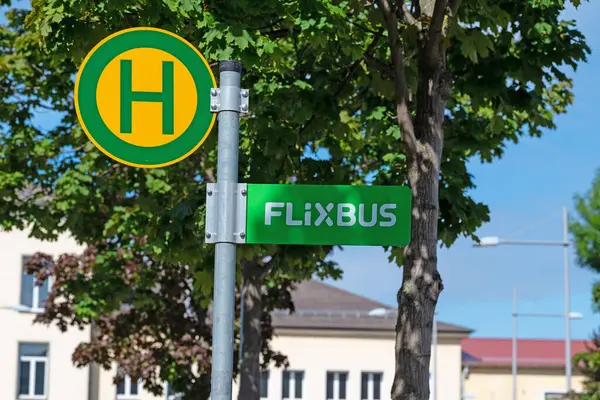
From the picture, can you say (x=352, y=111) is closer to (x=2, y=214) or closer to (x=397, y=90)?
(x=2, y=214)

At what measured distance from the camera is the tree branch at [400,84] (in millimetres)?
11930

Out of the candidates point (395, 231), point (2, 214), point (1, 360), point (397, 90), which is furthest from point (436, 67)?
point (1, 360)

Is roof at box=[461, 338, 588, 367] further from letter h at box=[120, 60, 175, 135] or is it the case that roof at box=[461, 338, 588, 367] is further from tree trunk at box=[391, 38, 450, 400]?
letter h at box=[120, 60, 175, 135]

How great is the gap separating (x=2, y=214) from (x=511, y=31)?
10.4m

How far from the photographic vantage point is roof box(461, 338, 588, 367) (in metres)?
66.1

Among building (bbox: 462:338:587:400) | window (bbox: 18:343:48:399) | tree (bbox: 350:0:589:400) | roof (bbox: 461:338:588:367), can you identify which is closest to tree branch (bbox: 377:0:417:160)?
tree (bbox: 350:0:589:400)

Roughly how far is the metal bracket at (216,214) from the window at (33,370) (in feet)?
146

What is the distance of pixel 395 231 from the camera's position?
18.9ft

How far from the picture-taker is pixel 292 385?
52.2 meters

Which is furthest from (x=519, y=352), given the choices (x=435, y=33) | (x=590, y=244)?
(x=435, y=33)

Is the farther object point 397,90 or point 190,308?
point 190,308

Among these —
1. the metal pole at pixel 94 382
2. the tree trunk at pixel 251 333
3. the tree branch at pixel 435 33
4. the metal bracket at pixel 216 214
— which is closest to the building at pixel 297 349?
the metal pole at pixel 94 382

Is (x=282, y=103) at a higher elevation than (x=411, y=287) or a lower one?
higher

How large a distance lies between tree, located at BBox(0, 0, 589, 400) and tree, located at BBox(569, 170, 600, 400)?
107ft
